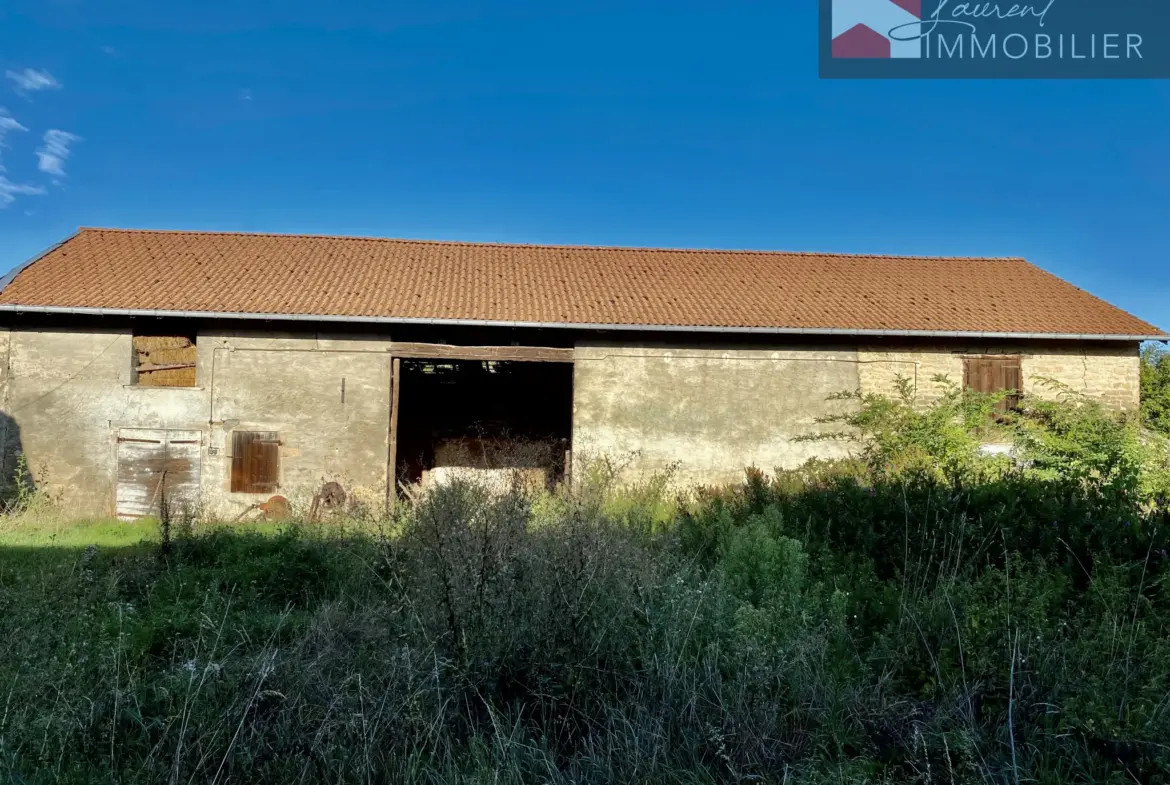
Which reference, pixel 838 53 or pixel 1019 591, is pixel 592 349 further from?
pixel 1019 591

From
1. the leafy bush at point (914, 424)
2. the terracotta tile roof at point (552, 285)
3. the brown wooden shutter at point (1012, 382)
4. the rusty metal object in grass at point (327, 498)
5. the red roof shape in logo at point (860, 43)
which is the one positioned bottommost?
the rusty metal object in grass at point (327, 498)

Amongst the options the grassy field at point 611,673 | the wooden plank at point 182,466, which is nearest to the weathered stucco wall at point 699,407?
the wooden plank at point 182,466

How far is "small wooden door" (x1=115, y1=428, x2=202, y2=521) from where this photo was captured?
11930mm

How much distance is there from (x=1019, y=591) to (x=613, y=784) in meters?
2.72

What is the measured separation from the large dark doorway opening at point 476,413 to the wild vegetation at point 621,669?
10446 mm

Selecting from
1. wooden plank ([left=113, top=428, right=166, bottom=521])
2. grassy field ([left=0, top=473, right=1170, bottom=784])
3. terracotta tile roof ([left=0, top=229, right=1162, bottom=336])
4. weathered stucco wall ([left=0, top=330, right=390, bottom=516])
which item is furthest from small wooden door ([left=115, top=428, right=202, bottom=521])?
grassy field ([left=0, top=473, right=1170, bottom=784])

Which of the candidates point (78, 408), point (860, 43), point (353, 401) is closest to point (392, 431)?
point (353, 401)

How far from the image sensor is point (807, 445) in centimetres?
1273

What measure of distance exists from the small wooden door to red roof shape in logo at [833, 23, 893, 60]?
1194 cm

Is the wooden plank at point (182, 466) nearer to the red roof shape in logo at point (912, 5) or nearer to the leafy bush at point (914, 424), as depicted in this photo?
the leafy bush at point (914, 424)

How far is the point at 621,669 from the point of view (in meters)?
3.52

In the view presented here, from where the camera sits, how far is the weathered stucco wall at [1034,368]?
13008 mm

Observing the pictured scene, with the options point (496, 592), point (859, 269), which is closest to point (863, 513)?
point (496, 592)

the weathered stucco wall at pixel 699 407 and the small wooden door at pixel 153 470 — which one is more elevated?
the weathered stucco wall at pixel 699 407
